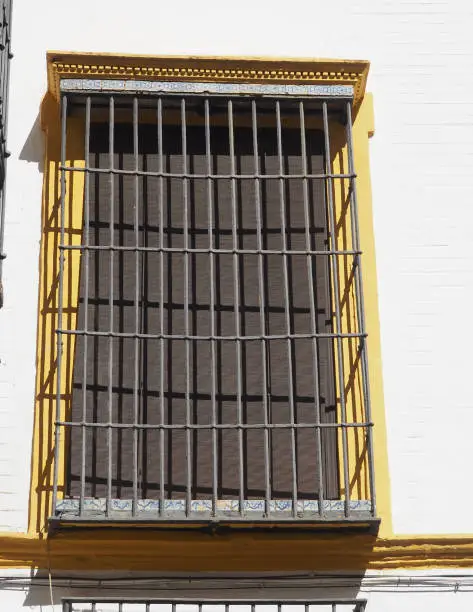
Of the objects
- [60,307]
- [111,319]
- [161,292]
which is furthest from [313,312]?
[60,307]

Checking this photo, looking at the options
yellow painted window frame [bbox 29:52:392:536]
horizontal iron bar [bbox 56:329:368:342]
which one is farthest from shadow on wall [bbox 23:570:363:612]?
horizontal iron bar [bbox 56:329:368:342]

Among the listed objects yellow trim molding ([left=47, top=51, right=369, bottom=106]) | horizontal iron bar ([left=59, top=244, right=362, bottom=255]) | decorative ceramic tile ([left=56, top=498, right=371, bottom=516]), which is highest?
yellow trim molding ([left=47, top=51, right=369, bottom=106])

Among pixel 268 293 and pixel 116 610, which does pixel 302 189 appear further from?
pixel 116 610

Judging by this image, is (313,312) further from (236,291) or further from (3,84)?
(3,84)

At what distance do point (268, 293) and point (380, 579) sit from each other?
1.47 metres

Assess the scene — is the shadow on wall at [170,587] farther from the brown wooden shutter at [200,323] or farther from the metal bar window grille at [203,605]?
the brown wooden shutter at [200,323]

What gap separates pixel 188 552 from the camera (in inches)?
274

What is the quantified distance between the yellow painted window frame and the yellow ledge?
0.31m

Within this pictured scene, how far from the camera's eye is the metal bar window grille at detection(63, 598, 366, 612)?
6855 mm

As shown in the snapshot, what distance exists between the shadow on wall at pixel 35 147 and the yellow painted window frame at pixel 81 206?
0.03 meters

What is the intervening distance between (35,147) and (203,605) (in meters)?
2.48

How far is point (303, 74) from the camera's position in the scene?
25.6 feet

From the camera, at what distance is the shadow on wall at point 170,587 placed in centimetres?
690

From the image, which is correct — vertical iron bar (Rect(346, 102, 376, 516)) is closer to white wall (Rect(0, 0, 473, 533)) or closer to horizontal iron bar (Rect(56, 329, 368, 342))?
horizontal iron bar (Rect(56, 329, 368, 342))
